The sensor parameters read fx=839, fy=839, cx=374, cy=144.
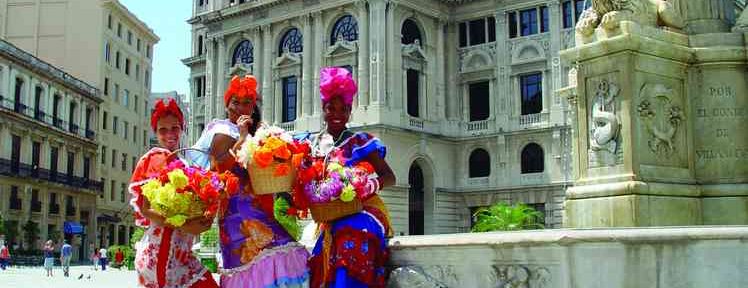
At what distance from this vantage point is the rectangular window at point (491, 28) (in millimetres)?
47719

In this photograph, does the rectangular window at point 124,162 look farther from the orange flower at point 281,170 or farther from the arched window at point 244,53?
the orange flower at point 281,170

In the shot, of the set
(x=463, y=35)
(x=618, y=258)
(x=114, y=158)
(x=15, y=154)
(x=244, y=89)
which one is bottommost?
(x=618, y=258)

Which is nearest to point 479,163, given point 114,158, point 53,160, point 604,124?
point 53,160

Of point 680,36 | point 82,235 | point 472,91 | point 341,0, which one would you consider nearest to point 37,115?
point 82,235

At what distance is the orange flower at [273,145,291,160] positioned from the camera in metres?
5.03

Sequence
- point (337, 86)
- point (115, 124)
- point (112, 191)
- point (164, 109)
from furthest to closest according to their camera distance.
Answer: point (115, 124), point (112, 191), point (164, 109), point (337, 86)

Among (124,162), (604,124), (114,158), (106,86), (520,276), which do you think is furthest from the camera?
(124,162)

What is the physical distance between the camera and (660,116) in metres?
7.82

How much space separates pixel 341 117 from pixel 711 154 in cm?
408

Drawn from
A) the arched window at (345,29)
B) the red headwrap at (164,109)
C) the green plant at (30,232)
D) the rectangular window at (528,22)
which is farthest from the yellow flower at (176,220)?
the green plant at (30,232)

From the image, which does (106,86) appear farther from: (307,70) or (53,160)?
(307,70)

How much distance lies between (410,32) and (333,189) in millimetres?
42973

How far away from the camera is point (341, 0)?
46344 millimetres

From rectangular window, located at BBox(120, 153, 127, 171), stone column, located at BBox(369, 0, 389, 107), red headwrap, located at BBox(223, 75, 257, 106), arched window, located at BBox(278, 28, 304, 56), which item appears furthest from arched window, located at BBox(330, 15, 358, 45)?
red headwrap, located at BBox(223, 75, 257, 106)
